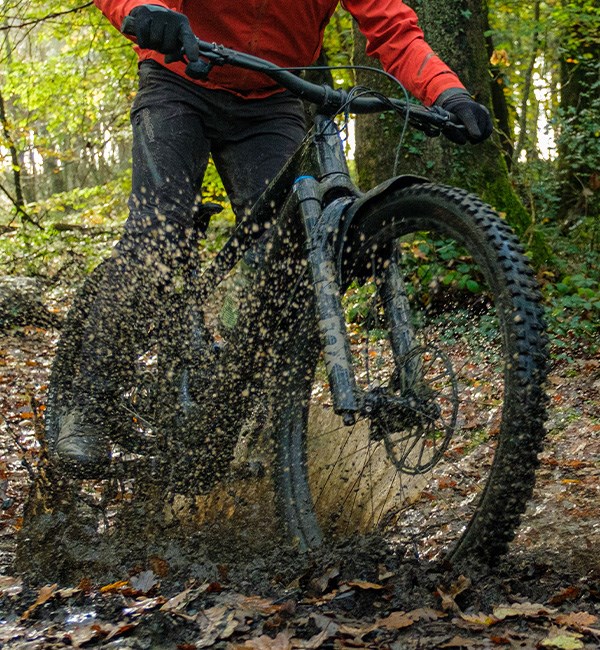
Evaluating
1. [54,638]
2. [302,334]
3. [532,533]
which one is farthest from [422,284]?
[54,638]

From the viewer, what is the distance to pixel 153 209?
309 cm

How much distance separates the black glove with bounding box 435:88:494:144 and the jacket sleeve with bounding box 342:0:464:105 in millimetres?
95

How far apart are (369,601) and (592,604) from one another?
0.57m

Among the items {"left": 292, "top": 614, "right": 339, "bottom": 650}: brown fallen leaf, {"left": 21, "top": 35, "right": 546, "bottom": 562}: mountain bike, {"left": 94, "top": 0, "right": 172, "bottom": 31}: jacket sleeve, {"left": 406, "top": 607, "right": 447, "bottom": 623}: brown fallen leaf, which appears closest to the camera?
{"left": 292, "top": 614, "right": 339, "bottom": 650}: brown fallen leaf

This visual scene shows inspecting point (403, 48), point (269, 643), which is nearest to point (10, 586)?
point (269, 643)

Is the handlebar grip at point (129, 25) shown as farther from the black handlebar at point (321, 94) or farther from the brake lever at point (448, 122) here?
the brake lever at point (448, 122)

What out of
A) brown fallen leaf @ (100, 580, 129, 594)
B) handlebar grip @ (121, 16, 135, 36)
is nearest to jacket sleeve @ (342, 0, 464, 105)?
handlebar grip @ (121, 16, 135, 36)

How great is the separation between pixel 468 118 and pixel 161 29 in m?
0.99

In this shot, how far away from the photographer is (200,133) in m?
3.22

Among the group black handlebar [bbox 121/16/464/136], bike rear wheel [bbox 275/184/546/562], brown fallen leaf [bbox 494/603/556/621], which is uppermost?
black handlebar [bbox 121/16/464/136]

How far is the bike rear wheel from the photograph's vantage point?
194cm

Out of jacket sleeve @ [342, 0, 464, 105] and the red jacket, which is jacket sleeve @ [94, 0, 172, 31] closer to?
the red jacket

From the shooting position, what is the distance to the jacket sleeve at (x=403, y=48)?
2.68m

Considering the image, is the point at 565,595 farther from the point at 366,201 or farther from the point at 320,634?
the point at 366,201
